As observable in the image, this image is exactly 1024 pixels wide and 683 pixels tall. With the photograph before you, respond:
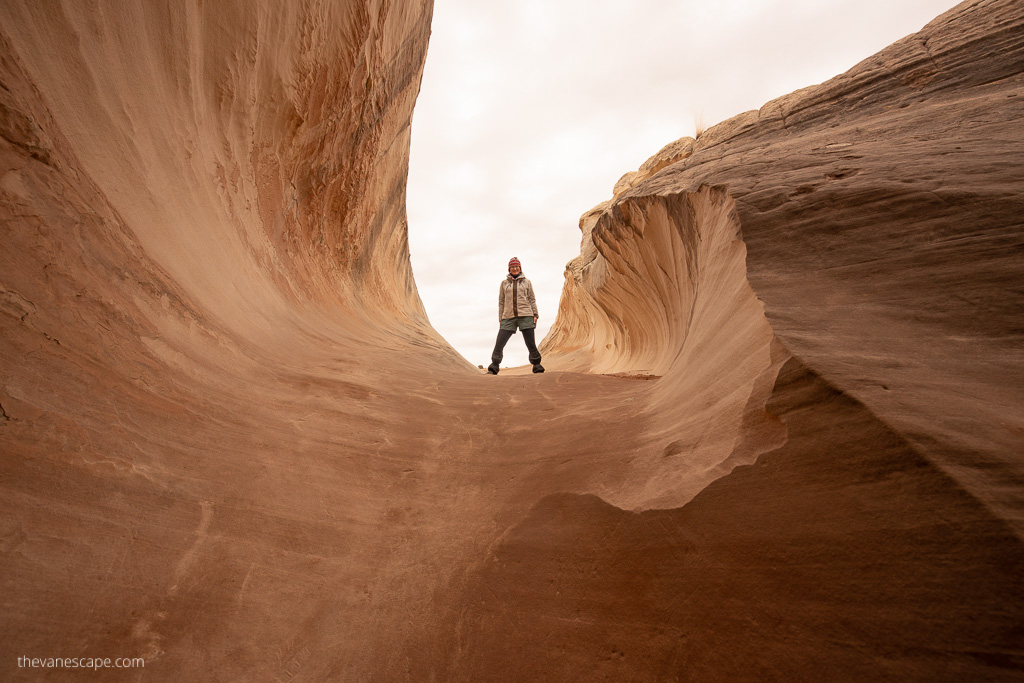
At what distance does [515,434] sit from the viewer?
2.33 m

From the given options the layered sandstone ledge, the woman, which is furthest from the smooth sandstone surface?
the woman

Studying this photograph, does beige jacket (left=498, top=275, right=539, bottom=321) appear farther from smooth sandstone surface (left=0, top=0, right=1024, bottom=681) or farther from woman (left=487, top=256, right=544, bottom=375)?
smooth sandstone surface (left=0, top=0, right=1024, bottom=681)

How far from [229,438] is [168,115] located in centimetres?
205

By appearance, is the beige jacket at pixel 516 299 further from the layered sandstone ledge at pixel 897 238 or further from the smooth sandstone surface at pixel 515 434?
the smooth sandstone surface at pixel 515 434

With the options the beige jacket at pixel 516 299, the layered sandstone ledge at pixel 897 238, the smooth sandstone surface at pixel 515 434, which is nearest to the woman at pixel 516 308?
the beige jacket at pixel 516 299

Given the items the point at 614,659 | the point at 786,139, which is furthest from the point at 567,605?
the point at 786,139

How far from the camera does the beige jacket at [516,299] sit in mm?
6387

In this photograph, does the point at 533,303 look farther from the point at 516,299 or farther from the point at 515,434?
the point at 515,434

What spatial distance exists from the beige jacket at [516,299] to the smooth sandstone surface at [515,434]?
3458 mm

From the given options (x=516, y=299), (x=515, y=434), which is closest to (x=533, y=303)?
(x=516, y=299)

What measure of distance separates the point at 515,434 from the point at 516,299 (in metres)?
4.25

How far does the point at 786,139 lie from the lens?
320cm

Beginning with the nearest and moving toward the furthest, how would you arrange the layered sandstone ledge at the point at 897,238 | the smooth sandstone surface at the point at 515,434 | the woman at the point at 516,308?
the smooth sandstone surface at the point at 515,434
the layered sandstone ledge at the point at 897,238
the woman at the point at 516,308

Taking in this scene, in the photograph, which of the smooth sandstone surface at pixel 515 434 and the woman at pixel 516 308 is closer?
the smooth sandstone surface at pixel 515 434
